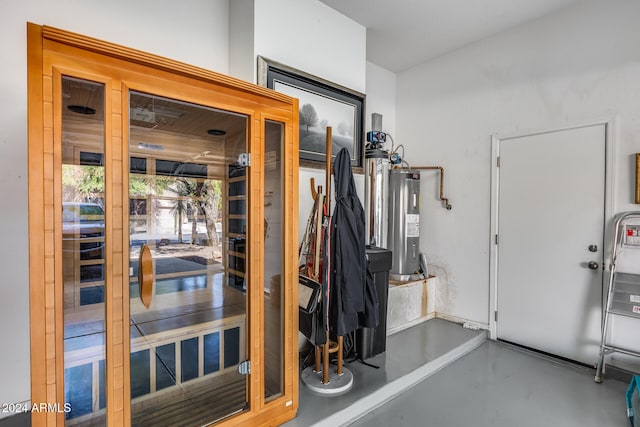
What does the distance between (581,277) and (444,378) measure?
1567 mm

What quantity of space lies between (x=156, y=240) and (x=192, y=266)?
0.32 metres

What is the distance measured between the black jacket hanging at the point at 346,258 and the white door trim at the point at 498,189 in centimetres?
195

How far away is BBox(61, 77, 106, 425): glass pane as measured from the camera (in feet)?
4.40

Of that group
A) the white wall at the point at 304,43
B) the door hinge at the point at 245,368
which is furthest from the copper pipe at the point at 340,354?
the white wall at the point at 304,43

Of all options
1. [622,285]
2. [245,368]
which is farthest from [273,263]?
[622,285]

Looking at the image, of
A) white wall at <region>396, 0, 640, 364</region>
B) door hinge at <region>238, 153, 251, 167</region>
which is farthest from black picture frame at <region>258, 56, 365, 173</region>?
white wall at <region>396, 0, 640, 364</region>

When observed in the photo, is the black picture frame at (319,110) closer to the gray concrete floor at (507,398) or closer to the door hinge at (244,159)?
the door hinge at (244,159)

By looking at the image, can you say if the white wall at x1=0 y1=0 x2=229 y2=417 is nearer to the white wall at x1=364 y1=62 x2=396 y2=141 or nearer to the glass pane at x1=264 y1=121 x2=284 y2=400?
the glass pane at x1=264 y1=121 x2=284 y2=400

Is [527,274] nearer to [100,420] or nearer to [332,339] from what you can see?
[332,339]

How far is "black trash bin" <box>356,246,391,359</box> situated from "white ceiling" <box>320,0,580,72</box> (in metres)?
2.27

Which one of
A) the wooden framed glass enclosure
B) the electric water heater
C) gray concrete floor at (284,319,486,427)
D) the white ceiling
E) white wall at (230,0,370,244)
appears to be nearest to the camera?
the wooden framed glass enclosure

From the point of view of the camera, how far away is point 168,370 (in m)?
1.89

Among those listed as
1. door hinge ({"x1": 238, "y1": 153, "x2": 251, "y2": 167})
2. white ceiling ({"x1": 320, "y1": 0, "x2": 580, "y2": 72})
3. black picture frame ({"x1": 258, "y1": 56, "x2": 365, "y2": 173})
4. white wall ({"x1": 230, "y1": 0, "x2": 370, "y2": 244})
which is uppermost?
white ceiling ({"x1": 320, "y1": 0, "x2": 580, "y2": 72})

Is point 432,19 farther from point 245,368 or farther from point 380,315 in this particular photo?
point 245,368
